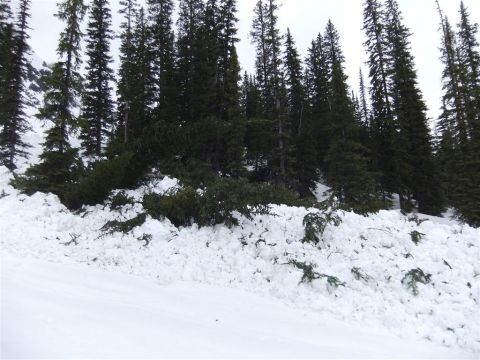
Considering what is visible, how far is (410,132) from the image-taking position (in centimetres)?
2906

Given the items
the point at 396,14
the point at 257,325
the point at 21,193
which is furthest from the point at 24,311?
the point at 396,14

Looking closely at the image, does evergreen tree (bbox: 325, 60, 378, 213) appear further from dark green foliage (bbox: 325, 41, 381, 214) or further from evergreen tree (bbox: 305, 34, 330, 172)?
evergreen tree (bbox: 305, 34, 330, 172)

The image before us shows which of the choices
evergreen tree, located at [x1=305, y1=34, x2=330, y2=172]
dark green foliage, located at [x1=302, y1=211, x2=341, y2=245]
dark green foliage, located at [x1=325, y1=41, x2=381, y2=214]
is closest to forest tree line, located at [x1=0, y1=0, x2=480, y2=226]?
dark green foliage, located at [x1=325, y1=41, x2=381, y2=214]

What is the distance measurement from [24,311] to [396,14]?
39.0m

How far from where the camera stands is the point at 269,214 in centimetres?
1211

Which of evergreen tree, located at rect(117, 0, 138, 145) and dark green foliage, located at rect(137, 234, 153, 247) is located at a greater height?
evergreen tree, located at rect(117, 0, 138, 145)

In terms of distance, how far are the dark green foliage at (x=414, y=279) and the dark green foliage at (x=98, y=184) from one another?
419 inches

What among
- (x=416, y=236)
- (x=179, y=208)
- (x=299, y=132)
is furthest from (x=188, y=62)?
(x=416, y=236)

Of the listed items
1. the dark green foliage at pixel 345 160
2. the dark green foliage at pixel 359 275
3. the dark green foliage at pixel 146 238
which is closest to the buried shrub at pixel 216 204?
the dark green foliage at pixel 146 238

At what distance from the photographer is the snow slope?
5312 millimetres

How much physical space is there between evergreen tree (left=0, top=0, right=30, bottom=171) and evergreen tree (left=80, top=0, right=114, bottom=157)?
4650 millimetres

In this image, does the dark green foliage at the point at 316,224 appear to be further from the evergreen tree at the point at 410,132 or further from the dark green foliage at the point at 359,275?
the evergreen tree at the point at 410,132

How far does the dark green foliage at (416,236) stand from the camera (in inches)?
413

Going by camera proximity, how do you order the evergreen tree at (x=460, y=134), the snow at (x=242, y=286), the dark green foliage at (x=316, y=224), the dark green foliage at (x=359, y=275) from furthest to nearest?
the evergreen tree at (x=460, y=134)
the dark green foliage at (x=316, y=224)
the dark green foliage at (x=359, y=275)
the snow at (x=242, y=286)
